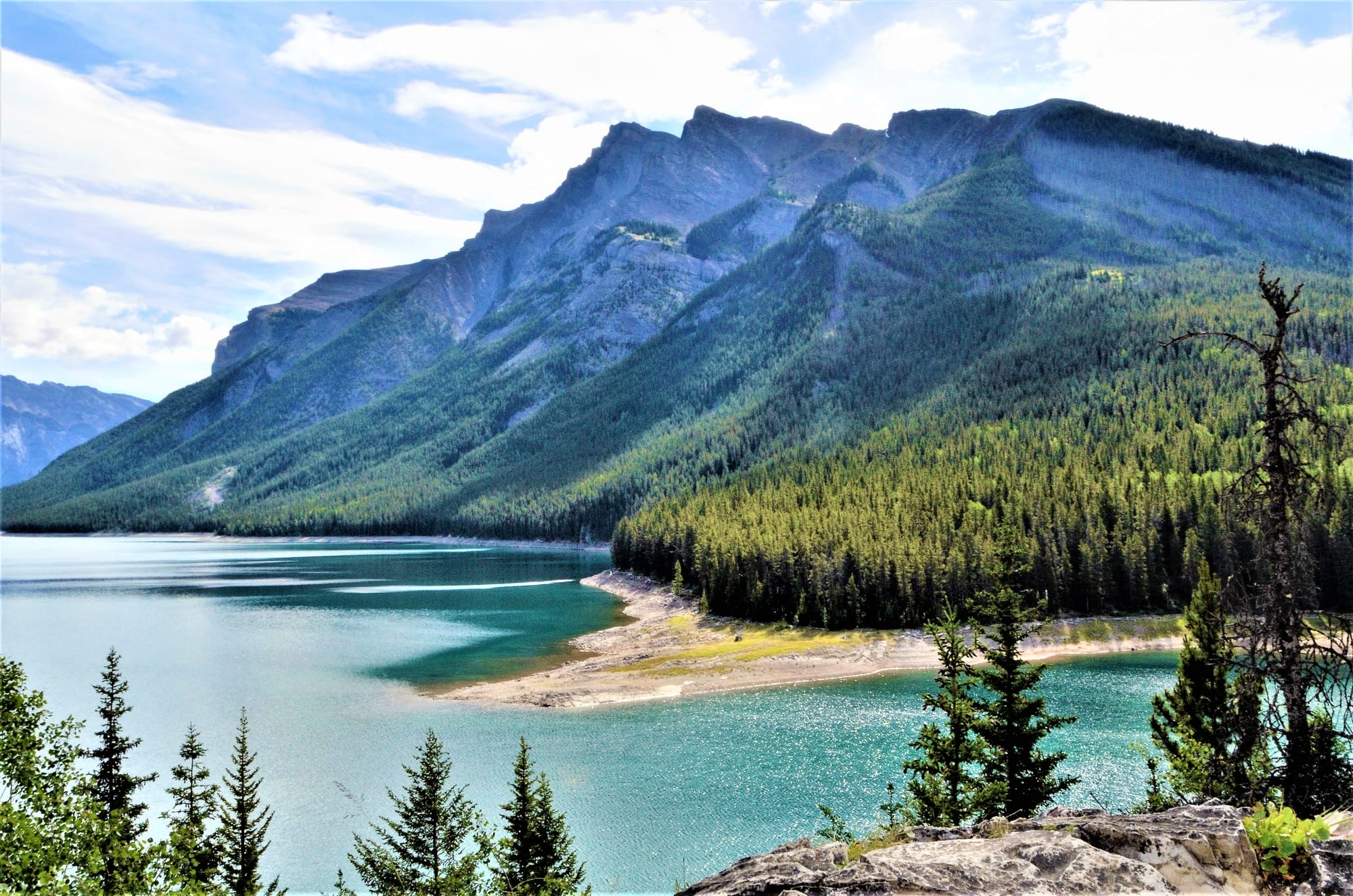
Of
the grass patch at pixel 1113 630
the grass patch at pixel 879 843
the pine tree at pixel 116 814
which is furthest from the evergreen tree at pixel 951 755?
the grass patch at pixel 1113 630

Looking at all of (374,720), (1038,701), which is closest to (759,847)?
(1038,701)

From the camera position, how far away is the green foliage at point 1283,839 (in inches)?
387

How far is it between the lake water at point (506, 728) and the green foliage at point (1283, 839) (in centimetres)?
3063

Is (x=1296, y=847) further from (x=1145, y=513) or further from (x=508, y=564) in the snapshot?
(x=508, y=564)

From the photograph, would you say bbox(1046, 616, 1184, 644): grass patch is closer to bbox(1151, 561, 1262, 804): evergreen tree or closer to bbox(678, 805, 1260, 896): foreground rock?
bbox(1151, 561, 1262, 804): evergreen tree

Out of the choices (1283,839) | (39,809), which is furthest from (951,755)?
(39,809)

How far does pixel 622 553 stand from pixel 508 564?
4935cm

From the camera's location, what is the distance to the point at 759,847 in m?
39.3

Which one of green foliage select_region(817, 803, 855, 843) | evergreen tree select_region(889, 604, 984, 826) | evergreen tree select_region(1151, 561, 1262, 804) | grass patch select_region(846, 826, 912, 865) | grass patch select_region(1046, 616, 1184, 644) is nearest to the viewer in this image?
grass patch select_region(846, 826, 912, 865)

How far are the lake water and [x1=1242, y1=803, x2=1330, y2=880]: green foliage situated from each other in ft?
100

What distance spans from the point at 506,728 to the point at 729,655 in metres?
29.4

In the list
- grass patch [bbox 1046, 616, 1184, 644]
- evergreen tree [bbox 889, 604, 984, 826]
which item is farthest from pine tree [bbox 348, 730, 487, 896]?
grass patch [bbox 1046, 616, 1184, 644]

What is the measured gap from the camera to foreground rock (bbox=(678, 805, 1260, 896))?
1022 cm

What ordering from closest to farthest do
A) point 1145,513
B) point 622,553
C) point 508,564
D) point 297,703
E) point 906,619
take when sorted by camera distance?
point 297,703
point 906,619
point 1145,513
point 622,553
point 508,564
